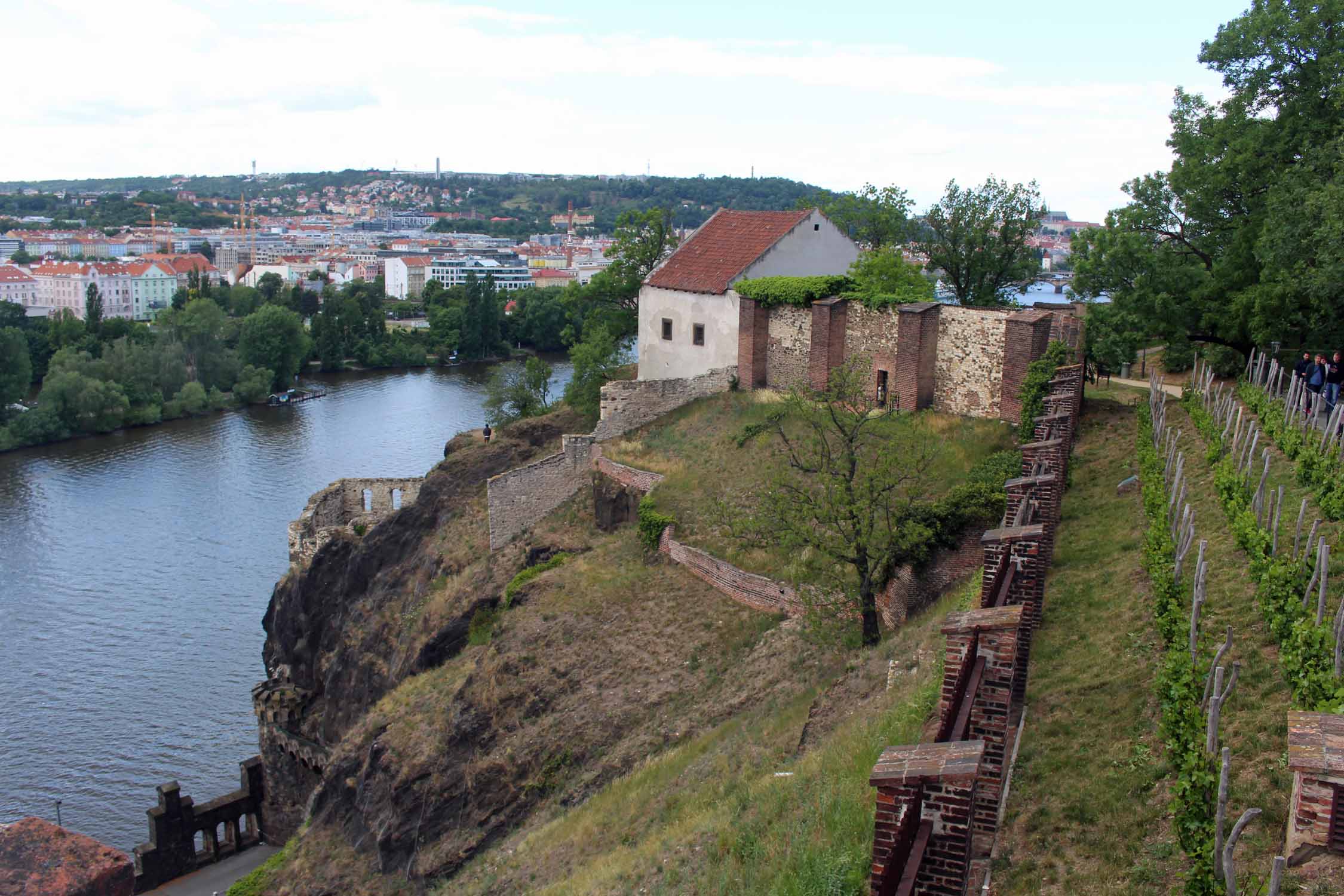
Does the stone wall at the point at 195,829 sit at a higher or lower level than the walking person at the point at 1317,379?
lower

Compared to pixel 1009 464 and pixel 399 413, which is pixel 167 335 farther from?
pixel 1009 464

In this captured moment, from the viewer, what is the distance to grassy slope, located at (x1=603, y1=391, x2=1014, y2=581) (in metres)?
24.5

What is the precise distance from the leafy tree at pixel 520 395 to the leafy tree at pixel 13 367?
41.9m

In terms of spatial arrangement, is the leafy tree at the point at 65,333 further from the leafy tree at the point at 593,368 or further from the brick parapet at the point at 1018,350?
the brick parapet at the point at 1018,350

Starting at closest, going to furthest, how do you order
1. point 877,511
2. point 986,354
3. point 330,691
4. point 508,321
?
point 877,511
point 986,354
point 330,691
point 508,321

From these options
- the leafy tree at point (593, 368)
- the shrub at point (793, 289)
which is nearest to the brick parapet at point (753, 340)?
the shrub at point (793, 289)

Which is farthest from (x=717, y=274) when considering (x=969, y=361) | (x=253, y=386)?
(x=253, y=386)

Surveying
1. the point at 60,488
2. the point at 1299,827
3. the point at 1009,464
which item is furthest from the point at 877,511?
the point at 60,488

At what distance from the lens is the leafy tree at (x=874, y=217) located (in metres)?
39.2

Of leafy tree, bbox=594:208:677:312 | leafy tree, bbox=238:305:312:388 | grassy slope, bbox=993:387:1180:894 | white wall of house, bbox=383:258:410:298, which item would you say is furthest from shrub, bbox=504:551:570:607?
white wall of house, bbox=383:258:410:298

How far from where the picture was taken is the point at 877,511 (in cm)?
2223

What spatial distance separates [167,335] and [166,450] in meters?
20.2

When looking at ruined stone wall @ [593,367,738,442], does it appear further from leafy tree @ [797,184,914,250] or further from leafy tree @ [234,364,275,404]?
leafy tree @ [234,364,275,404]

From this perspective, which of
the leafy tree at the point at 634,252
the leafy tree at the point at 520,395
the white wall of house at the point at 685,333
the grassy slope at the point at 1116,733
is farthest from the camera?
the leafy tree at the point at 520,395
